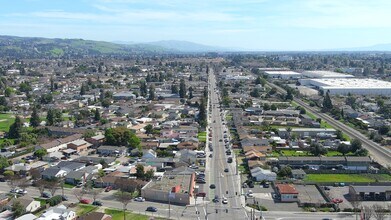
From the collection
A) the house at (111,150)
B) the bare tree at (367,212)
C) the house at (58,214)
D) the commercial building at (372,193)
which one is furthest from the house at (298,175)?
the house at (58,214)

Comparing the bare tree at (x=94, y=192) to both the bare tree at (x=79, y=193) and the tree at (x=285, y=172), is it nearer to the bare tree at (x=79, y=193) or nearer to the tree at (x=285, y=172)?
the bare tree at (x=79, y=193)

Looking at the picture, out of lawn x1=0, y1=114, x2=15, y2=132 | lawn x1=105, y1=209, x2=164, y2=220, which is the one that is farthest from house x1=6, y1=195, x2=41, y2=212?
lawn x1=0, y1=114, x2=15, y2=132

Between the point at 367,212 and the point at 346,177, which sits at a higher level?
the point at 367,212

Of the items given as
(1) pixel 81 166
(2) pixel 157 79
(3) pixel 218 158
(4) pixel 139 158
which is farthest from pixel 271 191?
(2) pixel 157 79

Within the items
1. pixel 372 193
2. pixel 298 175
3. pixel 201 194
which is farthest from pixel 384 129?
pixel 201 194

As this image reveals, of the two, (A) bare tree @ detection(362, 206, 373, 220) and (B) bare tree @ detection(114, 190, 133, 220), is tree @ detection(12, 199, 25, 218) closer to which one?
(B) bare tree @ detection(114, 190, 133, 220)

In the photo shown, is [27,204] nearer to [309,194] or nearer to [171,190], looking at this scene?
[171,190]
